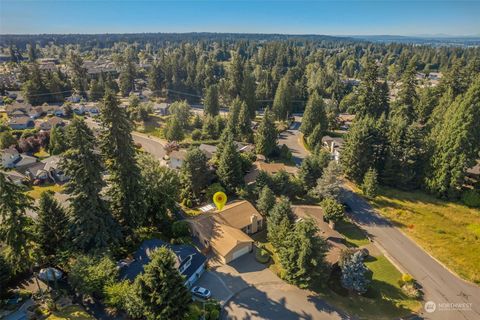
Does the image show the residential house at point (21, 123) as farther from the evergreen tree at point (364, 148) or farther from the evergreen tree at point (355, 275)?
the evergreen tree at point (355, 275)

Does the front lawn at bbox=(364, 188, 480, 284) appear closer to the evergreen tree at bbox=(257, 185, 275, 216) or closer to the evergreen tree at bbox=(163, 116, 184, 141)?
the evergreen tree at bbox=(257, 185, 275, 216)

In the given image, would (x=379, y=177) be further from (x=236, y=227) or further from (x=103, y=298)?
(x=103, y=298)

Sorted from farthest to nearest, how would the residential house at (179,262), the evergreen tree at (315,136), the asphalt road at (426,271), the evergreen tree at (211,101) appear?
the evergreen tree at (211,101) < the evergreen tree at (315,136) < the residential house at (179,262) < the asphalt road at (426,271)

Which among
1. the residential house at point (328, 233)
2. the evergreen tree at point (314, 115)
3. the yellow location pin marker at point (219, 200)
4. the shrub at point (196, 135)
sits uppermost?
the evergreen tree at point (314, 115)

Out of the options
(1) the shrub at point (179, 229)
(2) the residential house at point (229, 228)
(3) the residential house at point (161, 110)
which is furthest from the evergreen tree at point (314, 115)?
(3) the residential house at point (161, 110)

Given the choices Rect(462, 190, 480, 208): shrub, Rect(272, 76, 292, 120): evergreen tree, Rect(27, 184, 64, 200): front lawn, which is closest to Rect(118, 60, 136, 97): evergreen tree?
Rect(272, 76, 292, 120): evergreen tree

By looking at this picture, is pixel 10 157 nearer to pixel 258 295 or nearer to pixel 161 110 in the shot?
pixel 161 110

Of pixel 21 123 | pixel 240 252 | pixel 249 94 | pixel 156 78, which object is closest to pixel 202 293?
pixel 240 252
